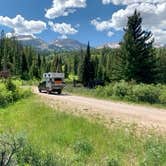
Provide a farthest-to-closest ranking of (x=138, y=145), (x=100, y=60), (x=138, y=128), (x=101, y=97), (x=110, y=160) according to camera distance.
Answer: (x=100, y=60)
(x=101, y=97)
(x=138, y=128)
(x=138, y=145)
(x=110, y=160)

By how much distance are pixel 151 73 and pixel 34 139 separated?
34.8 meters

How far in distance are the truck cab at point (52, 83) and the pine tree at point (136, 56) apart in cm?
845

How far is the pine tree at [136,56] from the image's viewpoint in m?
45.5

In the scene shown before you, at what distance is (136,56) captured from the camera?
4575cm

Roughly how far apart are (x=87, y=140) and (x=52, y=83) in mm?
28789

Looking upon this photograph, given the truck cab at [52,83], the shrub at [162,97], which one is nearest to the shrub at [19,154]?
the shrub at [162,97]

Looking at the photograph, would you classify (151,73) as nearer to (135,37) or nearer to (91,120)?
(135,37)

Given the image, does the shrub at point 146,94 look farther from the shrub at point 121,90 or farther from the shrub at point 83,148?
the shrub at point 83,148

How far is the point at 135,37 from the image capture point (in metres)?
46.8

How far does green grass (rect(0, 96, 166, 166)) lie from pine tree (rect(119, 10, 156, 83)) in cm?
2706

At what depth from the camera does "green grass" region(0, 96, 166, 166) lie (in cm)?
1024

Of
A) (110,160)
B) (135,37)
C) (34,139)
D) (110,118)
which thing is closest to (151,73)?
(135,37)

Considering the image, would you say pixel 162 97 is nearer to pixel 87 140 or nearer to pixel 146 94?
pixel 146 94

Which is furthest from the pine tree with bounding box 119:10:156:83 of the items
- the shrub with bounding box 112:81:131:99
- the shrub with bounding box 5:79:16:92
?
the shrub with bounding box 5:79:16:92
